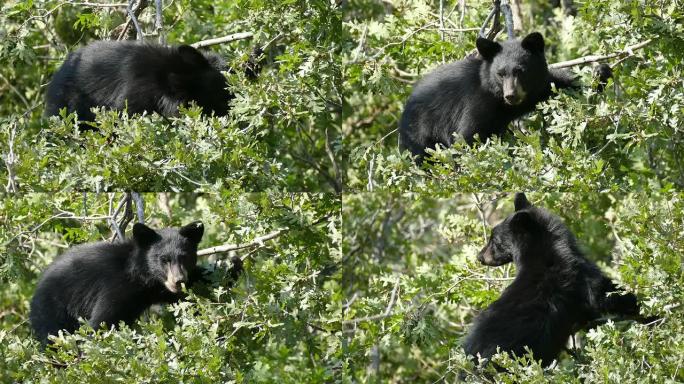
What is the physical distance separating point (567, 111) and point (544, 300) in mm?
1514

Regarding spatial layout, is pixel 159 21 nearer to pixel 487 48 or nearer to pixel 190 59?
pixel 190 59

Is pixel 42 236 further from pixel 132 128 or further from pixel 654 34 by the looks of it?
pixel 654 34

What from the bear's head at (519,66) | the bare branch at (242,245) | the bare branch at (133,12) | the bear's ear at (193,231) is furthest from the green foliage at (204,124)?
the bear's head at (519,66)

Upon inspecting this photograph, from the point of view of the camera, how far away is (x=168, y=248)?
8.72m

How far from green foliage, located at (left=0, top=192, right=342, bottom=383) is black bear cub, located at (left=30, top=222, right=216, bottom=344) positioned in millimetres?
164

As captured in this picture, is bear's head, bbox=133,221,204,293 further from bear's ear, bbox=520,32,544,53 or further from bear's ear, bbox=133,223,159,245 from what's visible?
bear's ear, bbox=520,32,544,53

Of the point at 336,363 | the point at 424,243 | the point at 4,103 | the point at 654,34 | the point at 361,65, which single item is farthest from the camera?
the point at 4,103

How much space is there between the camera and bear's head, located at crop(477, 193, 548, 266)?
8.25 m

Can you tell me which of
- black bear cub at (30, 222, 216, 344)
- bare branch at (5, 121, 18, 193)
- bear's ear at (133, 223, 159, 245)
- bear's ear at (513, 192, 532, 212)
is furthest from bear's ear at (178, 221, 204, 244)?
bear's ear at (513, 192, 532, 212)

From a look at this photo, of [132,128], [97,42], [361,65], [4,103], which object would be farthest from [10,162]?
[4,103]

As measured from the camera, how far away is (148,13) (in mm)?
10656

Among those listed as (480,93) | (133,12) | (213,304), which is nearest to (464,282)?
(480,93)

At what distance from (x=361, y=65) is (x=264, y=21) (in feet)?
3.89

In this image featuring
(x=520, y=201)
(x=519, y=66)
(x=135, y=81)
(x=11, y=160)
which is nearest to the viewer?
(x=11, y=160)
